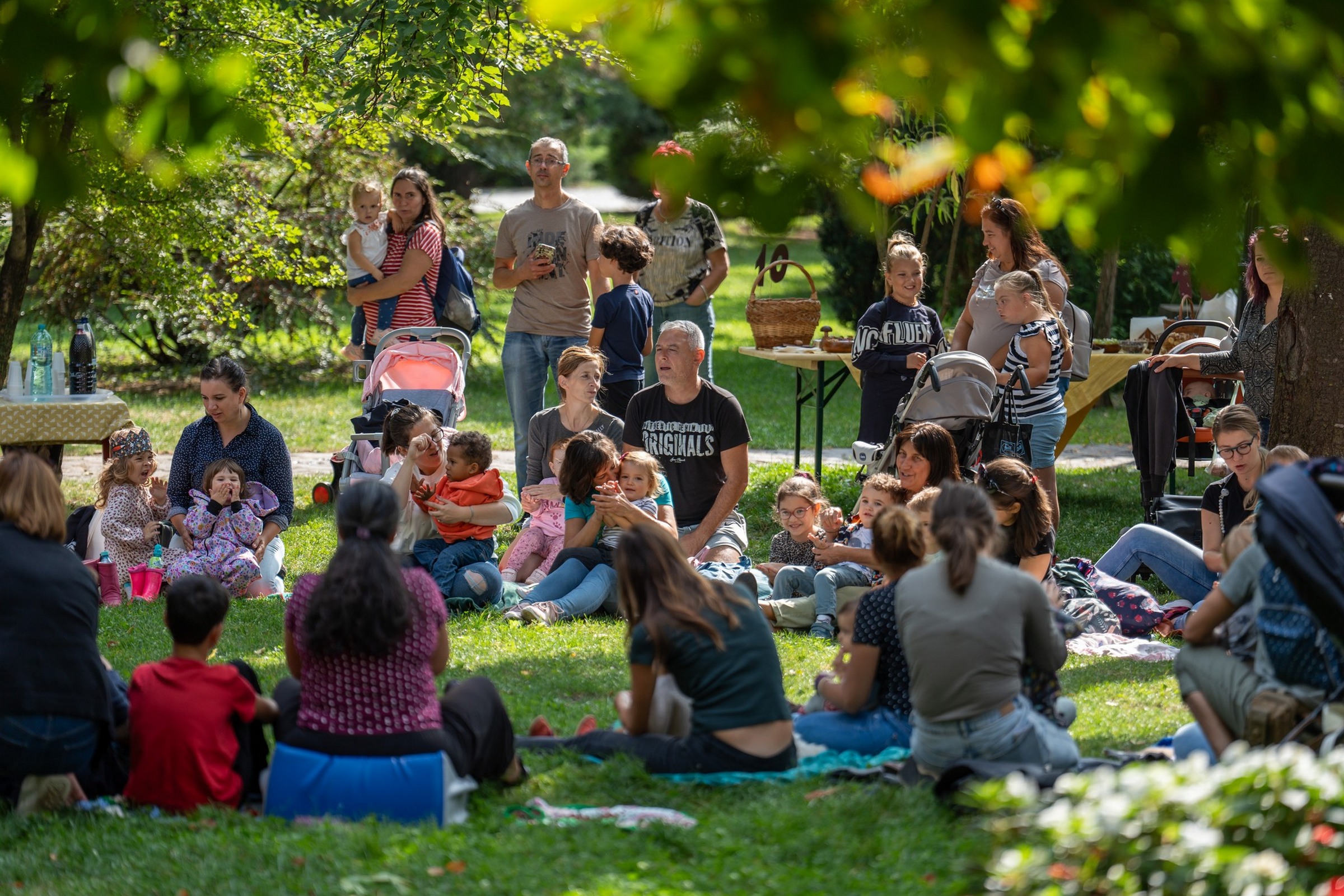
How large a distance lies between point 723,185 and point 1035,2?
0.80 m

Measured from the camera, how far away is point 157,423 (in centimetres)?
1406

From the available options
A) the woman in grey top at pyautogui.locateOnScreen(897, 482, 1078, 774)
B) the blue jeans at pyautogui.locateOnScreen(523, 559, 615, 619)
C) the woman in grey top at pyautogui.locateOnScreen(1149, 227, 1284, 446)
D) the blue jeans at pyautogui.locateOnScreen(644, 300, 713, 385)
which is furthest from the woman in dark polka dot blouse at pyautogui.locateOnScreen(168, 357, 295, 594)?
the woman in grey top at pyautogui.locateOnScreen(1149, 227, 1284, 446)

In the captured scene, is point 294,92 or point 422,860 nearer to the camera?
point 422,860

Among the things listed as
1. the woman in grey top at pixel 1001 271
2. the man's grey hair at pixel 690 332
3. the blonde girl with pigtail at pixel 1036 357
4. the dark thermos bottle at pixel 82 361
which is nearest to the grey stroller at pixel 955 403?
the blonde girl with pigtail at pixel 1036 357

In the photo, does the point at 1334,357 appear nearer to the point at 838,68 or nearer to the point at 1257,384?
the point at 1257,384

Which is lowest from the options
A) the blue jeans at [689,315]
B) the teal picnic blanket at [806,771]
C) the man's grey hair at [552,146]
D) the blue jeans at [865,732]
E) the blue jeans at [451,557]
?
the teal picnic blanket at [806,771]

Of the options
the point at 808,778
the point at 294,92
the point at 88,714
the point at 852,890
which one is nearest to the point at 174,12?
the point at 294,92

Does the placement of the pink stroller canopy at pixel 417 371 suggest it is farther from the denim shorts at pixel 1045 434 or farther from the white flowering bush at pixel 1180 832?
the white flowering bush at pixel 1180 832

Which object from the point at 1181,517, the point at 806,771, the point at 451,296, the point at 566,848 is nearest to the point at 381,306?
the point at 451,296

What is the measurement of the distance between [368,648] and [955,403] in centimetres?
425

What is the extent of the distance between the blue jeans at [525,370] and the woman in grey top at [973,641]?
528 centimetres

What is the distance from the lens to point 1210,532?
7.42m

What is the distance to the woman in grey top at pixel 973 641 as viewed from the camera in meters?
4.49

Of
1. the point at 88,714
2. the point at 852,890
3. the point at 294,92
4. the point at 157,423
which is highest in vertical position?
the point at 294,92
